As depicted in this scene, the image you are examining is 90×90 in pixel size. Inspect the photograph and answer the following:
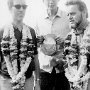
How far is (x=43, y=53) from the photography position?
4219mm

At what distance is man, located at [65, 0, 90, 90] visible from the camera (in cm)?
377

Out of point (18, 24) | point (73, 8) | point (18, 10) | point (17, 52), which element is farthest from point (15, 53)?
point (73, 8)

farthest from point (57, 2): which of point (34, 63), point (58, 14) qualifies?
point (34, 63)

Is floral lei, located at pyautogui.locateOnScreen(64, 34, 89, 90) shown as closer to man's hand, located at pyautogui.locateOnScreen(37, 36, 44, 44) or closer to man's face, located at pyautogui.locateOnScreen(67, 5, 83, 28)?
man's face, located at pyautogui.locateOnScreen(67, 5, 83, 28)

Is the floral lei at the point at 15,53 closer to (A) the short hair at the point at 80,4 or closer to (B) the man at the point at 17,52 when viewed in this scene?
(B) the man at the point at 17,52

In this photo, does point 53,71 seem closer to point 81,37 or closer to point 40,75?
point 40,75

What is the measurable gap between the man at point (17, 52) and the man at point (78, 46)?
0.41 metres

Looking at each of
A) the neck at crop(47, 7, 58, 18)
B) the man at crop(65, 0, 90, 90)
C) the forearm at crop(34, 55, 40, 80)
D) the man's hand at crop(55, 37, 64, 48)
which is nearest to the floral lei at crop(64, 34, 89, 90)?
the man at crop(65, 0, 90, 90)

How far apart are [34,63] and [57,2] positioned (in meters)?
0.78

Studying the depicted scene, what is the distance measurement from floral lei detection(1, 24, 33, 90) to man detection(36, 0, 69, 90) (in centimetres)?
26

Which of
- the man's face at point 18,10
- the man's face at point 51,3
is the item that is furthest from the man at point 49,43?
the man's face at point 18,10

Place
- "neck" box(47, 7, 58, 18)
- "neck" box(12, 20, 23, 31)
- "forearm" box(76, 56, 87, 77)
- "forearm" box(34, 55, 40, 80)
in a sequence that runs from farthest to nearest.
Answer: "neck" box(47, 7, 58, 18) → "forearm" box(34, 55, 40, 80) → "neck" box(12, 20, 23, 31) → "forearm" box(76, 56, 87, 77)

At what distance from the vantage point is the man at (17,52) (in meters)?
3.90

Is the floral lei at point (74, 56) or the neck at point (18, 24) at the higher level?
the neck at point (18, 24)
